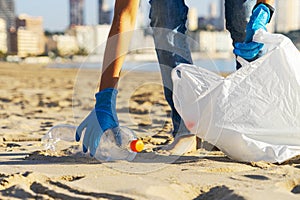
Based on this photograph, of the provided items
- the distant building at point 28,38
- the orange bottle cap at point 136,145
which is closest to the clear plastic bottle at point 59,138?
the orange bottle cap at point 136,145

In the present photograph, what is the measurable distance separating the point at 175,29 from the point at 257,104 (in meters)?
0.66

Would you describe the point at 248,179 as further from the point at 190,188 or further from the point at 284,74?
the point at 284,74

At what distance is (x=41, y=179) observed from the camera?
1771 mm

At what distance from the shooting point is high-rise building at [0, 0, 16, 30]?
196ft

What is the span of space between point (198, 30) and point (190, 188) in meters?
55.5

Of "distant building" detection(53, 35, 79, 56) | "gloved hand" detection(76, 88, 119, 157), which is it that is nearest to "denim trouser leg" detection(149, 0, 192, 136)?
"gloved hand" detection(76, 88, 119, 157)

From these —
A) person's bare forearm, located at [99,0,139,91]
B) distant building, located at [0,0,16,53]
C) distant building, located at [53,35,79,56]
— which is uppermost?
person's bare forearm, located at [99,0,139,91]

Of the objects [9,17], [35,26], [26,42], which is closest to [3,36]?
[9,17]

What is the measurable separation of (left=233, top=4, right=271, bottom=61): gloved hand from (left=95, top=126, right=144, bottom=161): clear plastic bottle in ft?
2.01

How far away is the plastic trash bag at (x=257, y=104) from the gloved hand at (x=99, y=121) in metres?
0.37

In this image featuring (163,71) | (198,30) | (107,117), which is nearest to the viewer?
(107,117)

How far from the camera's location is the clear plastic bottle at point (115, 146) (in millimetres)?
2137

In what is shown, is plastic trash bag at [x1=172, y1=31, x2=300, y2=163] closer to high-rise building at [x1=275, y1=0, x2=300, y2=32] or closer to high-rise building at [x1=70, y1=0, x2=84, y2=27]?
high-rise building at [x1=275, y1=0, x2=300, y2=32]

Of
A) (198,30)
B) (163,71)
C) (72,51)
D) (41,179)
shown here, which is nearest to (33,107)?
(163,71)
